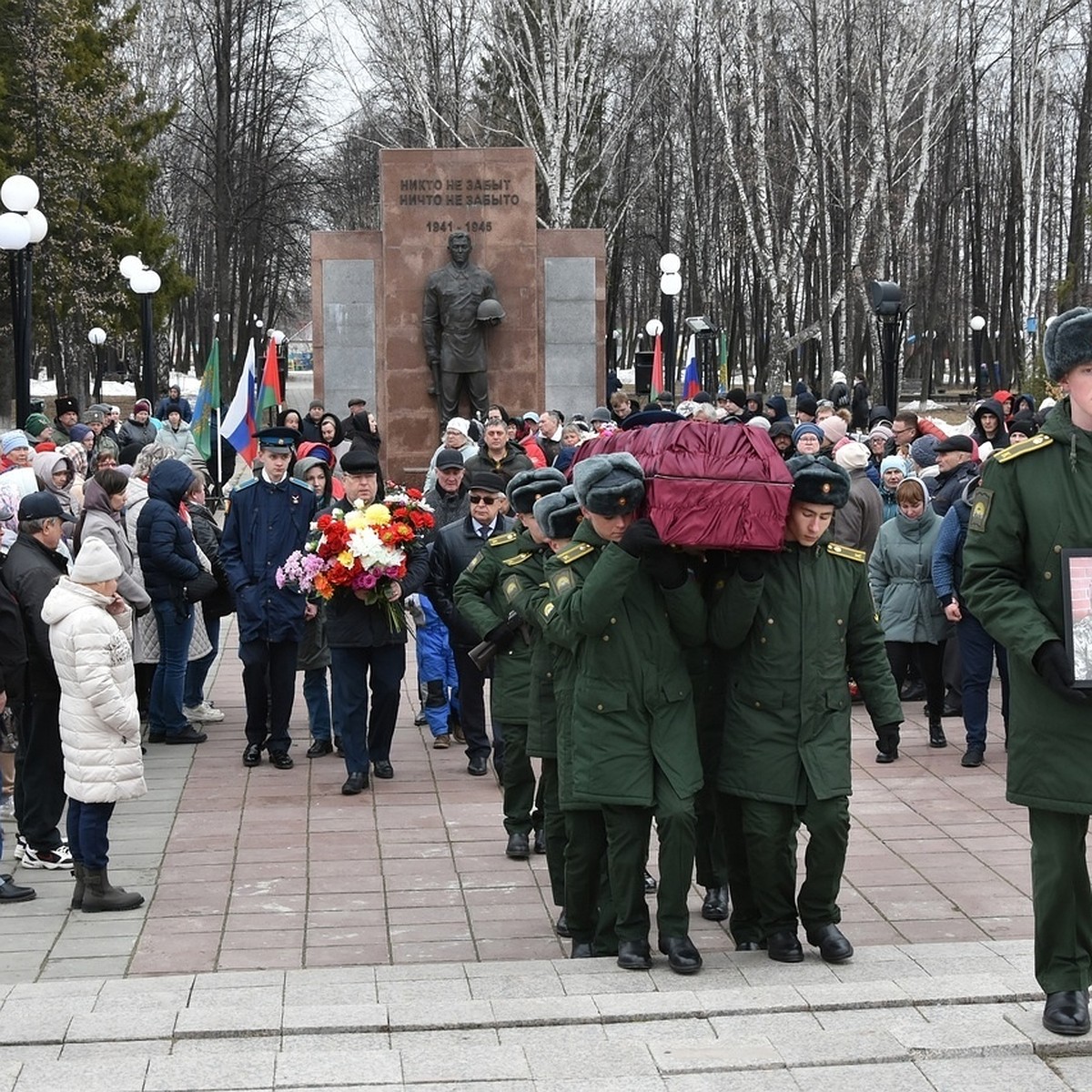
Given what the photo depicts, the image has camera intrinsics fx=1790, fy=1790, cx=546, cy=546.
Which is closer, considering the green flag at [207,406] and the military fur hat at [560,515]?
the military fur hat at [560,515]

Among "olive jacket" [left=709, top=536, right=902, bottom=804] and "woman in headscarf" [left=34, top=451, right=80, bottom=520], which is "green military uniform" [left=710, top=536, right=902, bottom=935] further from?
"woman in headscarf" [left=34, top=451, right=80, bottom=520]

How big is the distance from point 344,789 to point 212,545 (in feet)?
8.84

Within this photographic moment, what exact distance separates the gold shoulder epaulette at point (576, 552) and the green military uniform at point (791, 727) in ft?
1.56

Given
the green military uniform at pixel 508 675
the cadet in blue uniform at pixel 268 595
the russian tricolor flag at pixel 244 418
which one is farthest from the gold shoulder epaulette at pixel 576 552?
the russian tricolor flag at pixel 244 418

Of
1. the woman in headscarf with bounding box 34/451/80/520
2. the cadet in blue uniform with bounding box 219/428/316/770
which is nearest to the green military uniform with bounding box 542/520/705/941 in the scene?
the cadet in blue uniform with bounding box 219/428/316/770

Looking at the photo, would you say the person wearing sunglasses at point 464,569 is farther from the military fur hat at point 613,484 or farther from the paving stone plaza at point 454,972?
the military fur hat at point 613,484

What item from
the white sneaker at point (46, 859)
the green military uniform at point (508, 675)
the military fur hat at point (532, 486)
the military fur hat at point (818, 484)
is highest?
the military fur hat at point (818, 484)

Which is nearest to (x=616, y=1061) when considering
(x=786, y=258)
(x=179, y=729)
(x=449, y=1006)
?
(x=449, y=1006)

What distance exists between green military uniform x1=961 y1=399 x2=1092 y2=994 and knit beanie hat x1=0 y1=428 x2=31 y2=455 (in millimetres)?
8961

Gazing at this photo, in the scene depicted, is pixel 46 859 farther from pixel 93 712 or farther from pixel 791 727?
pixel 791 727

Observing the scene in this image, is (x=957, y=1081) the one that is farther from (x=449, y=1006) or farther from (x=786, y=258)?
(x=786, y=258)

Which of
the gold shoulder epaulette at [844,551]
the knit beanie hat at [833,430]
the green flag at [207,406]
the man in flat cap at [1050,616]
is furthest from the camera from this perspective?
the green flag at [207,406]

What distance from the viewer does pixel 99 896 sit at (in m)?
7.37

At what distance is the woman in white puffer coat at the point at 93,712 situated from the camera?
725cm
